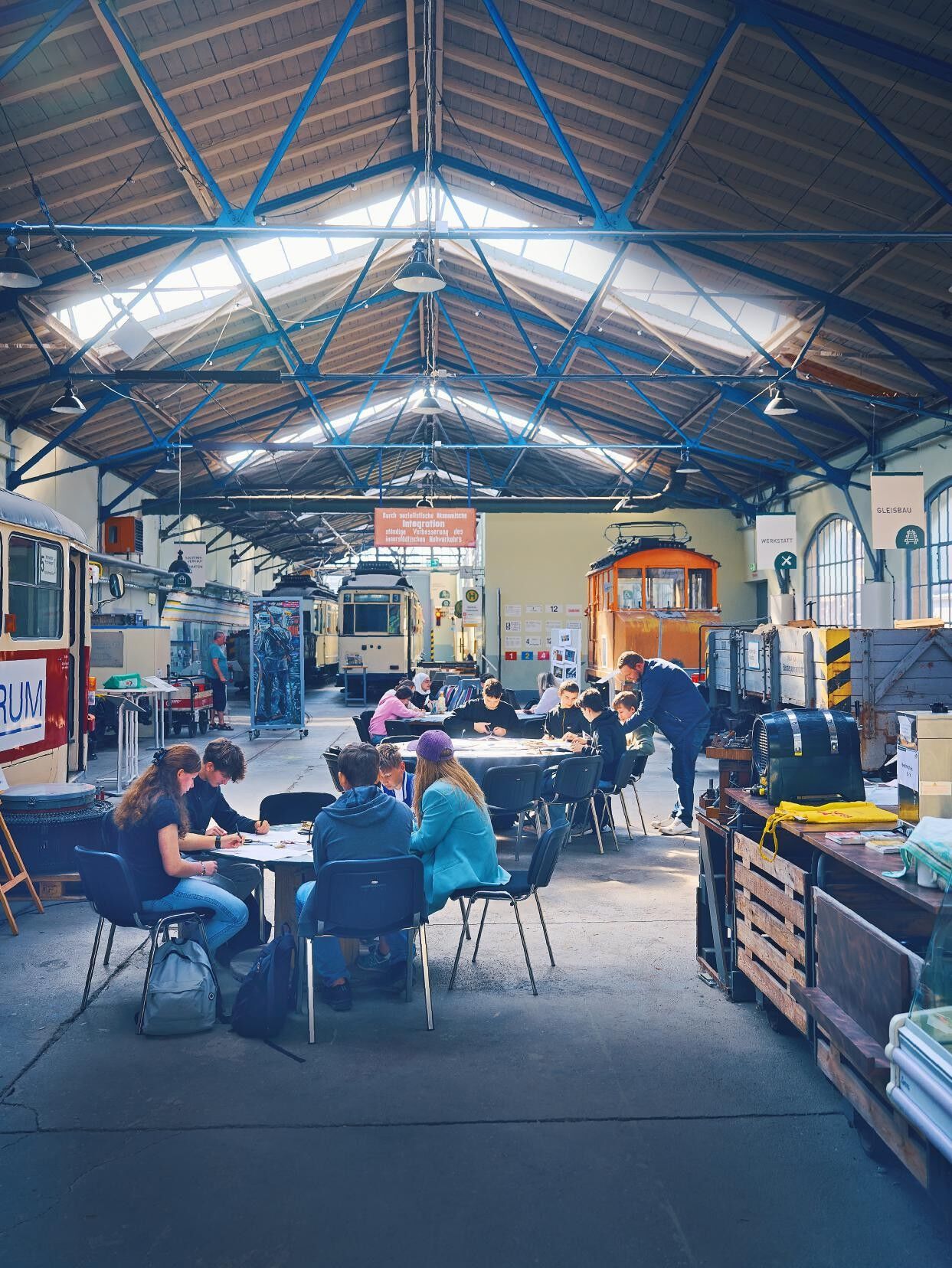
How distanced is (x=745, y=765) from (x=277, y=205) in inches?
319

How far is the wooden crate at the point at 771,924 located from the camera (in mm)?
3646

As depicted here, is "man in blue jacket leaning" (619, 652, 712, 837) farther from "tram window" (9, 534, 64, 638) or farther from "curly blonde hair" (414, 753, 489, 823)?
"tram window" (9, 534, 64, 638)

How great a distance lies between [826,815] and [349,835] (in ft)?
6.56

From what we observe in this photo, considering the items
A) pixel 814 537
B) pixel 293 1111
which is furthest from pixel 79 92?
pixel 814 537

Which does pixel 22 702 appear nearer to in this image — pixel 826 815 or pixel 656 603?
pixel 826 815

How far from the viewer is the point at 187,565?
71.1ft

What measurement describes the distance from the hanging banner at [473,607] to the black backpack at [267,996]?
2023cm

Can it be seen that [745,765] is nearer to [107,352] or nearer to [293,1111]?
[293,1111]

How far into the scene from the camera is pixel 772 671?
481 inches

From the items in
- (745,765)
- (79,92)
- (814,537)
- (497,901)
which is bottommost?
(497,901)

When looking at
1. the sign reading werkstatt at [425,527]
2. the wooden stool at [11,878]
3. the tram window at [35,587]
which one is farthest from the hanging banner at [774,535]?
the wooden stool at [11,878]

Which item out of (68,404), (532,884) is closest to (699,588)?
(68,404)

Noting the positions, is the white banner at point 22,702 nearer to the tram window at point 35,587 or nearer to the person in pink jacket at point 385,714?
the tram window at point 35,587

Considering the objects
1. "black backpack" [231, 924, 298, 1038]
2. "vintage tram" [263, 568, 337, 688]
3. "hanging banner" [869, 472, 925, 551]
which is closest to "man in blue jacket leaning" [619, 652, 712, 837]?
"black backpack" [231, 924, 298, 1038]
